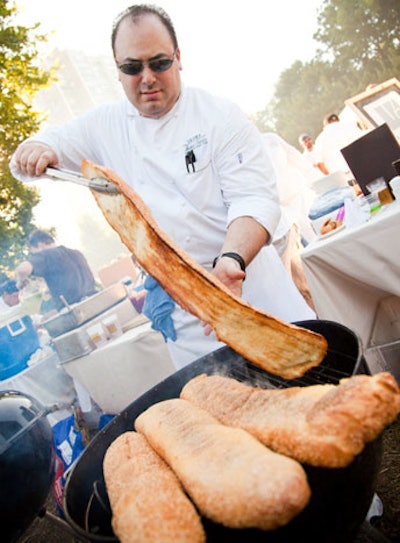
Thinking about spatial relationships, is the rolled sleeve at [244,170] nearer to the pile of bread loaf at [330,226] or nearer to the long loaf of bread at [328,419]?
the pile of bread loaf at [330,226]

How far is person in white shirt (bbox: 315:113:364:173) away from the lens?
7.08 metres

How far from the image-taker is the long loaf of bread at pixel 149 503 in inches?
31.6

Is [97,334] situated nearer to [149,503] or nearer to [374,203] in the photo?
[374,203]

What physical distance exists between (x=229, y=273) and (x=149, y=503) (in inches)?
38.3

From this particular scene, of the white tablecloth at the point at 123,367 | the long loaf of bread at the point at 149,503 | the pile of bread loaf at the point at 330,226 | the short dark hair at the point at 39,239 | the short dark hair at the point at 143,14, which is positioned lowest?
the white tablecloth at the point at 123,367

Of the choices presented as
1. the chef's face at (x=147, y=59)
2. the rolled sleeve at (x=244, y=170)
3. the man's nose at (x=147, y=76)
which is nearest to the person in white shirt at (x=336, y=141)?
the rolled sleeve at (x=244, y=170)

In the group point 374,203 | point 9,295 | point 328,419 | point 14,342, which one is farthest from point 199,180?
point 9,295

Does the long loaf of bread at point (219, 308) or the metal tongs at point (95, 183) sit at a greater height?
the metal tongs at point (95, 183)

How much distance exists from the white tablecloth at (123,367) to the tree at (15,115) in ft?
26.6

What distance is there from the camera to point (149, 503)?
87 cm

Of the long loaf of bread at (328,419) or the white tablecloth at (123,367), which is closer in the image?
the long loaf of bread at (328,419)

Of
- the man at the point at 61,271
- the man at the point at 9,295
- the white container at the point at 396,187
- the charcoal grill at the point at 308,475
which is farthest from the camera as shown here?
the man at the point at 9,295

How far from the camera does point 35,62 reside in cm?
1170

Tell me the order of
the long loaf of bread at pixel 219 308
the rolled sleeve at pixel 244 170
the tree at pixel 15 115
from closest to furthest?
1. the long loaf of bread at pixel 219 308
2. the rolled sleeve at pixel 244 170
3. the tree at pixel 15 115
